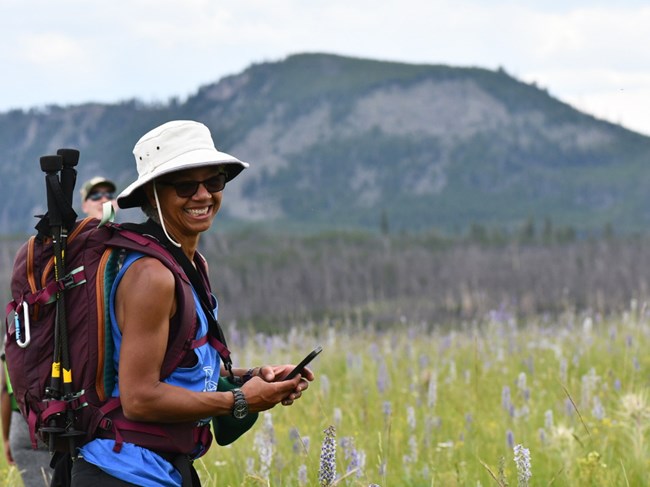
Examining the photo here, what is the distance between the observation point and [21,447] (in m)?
4.40

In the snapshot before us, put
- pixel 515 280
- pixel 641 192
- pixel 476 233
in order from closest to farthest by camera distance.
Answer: pixel 515 280 → pixel 476 233 → pixel 641 192

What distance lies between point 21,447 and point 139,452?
1.86 metres

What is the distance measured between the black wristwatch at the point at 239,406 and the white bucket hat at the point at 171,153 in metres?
0.66

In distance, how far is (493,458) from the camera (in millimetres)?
5207

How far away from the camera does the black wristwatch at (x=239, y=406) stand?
2.80 m

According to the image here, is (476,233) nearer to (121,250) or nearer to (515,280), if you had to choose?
(515,280)

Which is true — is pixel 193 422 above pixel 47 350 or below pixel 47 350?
below

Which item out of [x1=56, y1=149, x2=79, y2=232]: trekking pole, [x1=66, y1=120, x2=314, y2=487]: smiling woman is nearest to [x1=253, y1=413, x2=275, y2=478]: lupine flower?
[x1=66, y1=120, x2=314, y2=487]: smiling woman

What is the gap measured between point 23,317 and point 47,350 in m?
0.13

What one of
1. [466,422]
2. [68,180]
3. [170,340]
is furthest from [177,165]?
[466,422]

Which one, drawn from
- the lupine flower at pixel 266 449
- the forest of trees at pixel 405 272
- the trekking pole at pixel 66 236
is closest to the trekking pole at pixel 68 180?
the trekking pole at pixel 66 236

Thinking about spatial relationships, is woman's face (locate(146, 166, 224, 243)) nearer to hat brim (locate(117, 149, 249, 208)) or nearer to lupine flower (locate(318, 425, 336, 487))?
hat brim (locate(117, 149, 249, 208))

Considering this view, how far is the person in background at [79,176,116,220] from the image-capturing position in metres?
5.66

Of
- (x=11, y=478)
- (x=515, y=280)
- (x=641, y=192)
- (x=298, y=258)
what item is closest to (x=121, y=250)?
(x=11, y=478)
